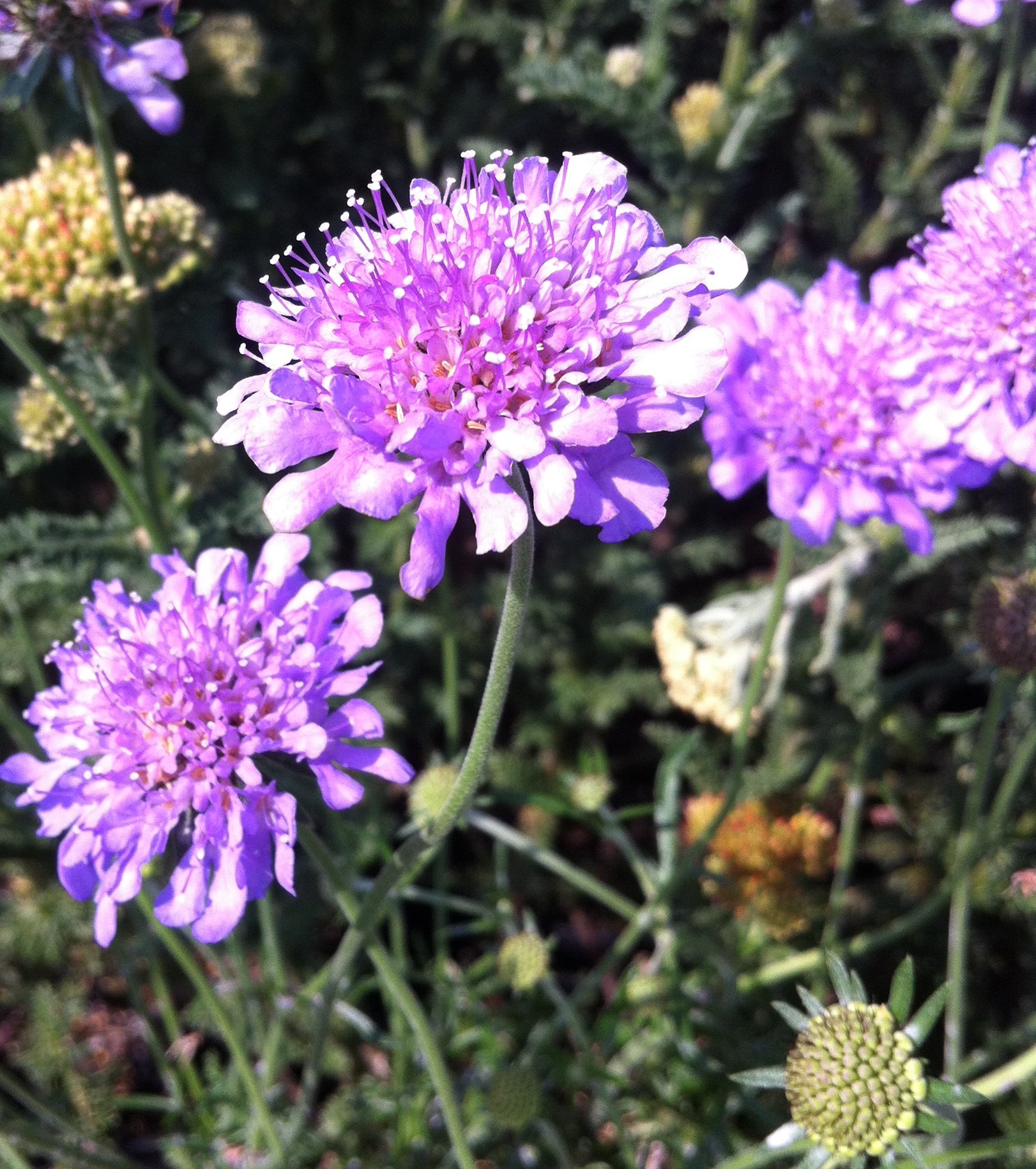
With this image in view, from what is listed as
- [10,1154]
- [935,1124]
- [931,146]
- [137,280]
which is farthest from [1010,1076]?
[931,146]

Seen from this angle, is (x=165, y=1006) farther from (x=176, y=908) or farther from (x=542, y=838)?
(x=176, y=908)

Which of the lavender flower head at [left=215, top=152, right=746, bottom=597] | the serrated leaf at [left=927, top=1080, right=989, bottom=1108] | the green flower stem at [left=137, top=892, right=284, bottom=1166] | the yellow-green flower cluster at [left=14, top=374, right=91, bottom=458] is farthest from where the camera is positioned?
the yellow-green flower cluster at [left=14, top=374, right=91, bottom=458]

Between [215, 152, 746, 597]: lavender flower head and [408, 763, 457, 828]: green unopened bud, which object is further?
[408, 763, 457, 828]: green unopened bud

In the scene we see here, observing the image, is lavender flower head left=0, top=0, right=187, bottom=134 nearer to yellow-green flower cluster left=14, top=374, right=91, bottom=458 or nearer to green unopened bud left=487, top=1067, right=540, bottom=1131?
yellow-green flower cluster left=14, top=374, right=91, bottom=458

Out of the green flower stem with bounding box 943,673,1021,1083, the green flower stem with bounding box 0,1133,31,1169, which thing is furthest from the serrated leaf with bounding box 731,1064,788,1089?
the green flower stem with bounding box 0,1133,31,1169

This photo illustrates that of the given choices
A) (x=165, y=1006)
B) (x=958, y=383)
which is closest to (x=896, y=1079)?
(x=958, y=383)
